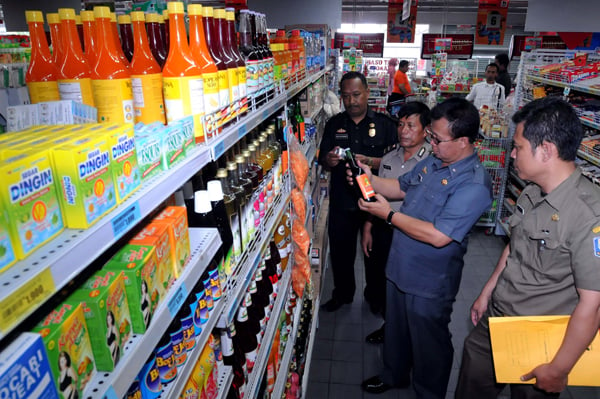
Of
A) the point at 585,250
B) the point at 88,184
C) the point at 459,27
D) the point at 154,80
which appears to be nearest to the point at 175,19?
the point at 154,80

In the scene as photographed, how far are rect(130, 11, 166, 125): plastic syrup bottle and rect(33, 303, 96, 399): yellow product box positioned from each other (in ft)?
2.09

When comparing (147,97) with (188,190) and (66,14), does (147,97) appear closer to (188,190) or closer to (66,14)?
(66,14)

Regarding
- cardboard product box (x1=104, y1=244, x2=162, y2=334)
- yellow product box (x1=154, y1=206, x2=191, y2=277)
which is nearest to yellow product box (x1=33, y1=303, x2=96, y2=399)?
cardboard product box (x1=104, y1=244, x2=162, y2=334)

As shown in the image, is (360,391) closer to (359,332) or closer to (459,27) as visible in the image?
(359,332)

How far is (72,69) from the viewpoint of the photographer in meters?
1.15

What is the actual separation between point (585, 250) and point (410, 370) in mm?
1913

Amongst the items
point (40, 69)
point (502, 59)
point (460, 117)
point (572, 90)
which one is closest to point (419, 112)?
point (460, 117)

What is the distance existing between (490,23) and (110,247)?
13.0 meters

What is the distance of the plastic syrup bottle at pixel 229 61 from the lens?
148cm

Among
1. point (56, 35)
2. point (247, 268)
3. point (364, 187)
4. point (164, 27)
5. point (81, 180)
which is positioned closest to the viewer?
point (81, 180)

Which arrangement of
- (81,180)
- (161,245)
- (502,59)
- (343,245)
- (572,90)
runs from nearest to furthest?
(81,180)
(161,245)
(343,245)
(572,90)
(502,59)

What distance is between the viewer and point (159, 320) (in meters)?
1.00

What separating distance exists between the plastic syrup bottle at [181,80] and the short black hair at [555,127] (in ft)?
5.08

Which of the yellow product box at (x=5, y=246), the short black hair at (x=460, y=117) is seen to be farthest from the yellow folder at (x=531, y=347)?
the yellow product box at (x=5, y=246)
